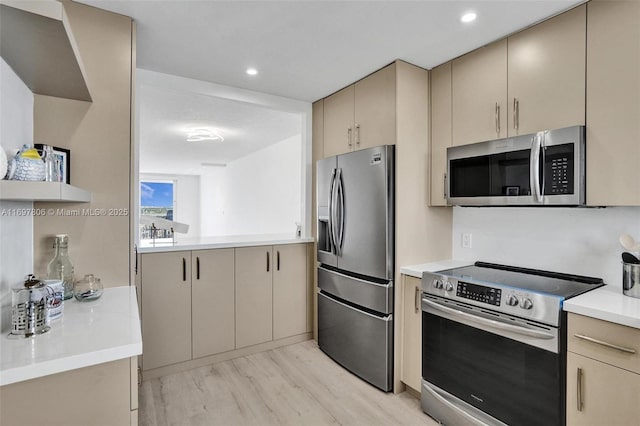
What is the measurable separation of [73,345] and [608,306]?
81.1 inches

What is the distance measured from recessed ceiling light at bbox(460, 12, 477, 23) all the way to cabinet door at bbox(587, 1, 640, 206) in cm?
54

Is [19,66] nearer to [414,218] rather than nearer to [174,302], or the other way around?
[174,302]

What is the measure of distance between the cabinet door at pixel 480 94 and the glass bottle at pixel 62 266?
2393 millimetres

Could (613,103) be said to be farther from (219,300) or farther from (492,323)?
(219,300)

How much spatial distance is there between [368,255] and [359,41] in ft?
4.75

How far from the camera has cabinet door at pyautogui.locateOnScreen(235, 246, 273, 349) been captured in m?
2.96

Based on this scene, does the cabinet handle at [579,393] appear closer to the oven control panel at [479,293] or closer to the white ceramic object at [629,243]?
the oven control panel at [479,293]

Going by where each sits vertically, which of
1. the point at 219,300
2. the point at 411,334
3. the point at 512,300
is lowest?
the point at 411,334

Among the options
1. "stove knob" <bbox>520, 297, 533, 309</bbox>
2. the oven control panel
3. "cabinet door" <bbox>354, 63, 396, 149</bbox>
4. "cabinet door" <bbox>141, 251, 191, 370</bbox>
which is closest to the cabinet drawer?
"stove knob" <bbox>520, 297, 533, 309</bbox>

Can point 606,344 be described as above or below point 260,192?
below

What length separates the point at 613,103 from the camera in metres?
1.64

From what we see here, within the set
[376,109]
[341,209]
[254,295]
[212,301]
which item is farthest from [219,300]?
[376,109]

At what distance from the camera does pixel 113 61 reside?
6.13 ft

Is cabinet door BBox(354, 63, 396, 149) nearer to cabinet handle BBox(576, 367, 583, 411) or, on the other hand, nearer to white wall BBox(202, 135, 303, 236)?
white wall BBox(202, 135, 303, 236)
